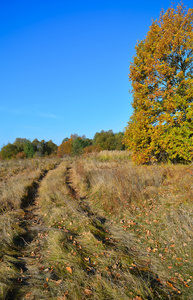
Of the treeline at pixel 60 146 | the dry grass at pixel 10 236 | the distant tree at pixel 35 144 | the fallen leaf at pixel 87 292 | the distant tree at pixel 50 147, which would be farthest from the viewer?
the distant tree at pixel 50 147

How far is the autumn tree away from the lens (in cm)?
760

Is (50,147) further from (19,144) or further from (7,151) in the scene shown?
(7,151)

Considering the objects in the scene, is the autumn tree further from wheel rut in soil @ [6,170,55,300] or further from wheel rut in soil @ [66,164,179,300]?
wheel rut in soil @ [6,170,55,300]

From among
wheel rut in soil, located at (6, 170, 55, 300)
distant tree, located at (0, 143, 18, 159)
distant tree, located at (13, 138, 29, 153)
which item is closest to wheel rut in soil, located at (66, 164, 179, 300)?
wheel rut in soil, located at (6, 170, 55, 300)

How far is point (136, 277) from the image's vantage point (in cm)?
246

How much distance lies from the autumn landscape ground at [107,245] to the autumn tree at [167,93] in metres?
2.45

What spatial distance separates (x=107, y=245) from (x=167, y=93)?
7.65m

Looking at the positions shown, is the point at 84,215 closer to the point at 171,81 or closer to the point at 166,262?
the point at 166,262

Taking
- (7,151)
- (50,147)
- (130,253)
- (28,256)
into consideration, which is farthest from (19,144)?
(130,253)

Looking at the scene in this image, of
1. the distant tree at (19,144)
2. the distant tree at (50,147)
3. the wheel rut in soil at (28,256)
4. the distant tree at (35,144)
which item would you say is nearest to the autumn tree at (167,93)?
the wheel rut in soil at (28,256)

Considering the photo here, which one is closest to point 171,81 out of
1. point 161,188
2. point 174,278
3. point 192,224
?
point 161,188

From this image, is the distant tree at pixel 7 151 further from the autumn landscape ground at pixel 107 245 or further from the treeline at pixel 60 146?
the autumn landscape ground at pixel 107 245

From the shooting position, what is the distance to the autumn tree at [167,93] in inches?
299

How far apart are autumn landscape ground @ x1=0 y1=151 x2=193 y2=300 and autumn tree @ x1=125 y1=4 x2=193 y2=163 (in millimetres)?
2449
